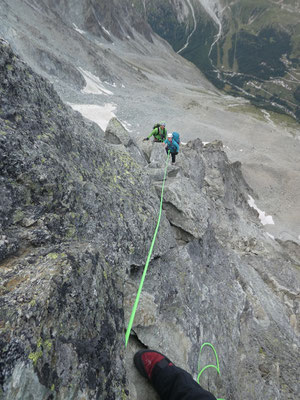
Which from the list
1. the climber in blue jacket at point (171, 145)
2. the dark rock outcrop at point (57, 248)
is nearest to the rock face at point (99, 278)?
the dark rock outcrop at point (57, 248)

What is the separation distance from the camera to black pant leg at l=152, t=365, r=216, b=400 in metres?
4.79

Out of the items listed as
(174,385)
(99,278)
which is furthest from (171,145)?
(174,385)

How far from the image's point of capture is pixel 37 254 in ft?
13.6

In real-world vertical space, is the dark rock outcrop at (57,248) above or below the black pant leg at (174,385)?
above

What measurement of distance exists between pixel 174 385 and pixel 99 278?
290cm

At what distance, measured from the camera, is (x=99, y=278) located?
4367 mm

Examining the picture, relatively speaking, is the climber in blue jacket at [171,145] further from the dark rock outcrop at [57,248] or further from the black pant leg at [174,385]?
the black pant leg at [174,385]

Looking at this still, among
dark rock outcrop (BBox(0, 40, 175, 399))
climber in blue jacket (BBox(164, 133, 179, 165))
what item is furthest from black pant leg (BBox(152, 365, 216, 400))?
climber in blue jacket (BBox(164, 133, 179, 165))

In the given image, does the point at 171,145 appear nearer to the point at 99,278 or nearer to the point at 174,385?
the point at 99,278

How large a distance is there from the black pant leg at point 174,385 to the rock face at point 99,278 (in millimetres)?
480

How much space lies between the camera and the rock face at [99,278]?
11.1ft

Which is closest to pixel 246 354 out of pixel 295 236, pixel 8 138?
pixel 8 138

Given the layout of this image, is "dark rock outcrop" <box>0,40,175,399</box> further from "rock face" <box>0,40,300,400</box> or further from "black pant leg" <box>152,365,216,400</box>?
"black pant leg" <box>152,365,216,400</box>

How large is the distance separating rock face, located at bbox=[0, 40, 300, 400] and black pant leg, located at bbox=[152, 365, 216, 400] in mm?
480
